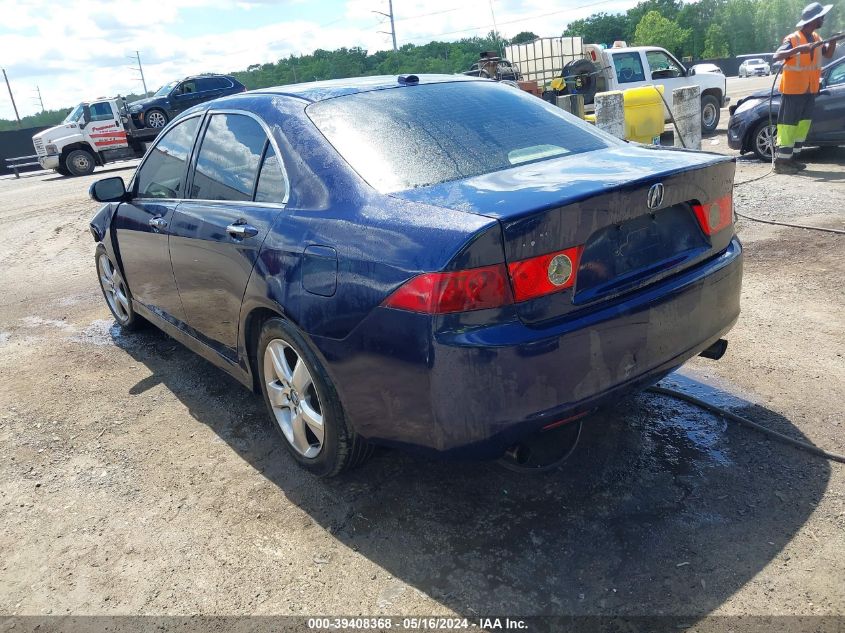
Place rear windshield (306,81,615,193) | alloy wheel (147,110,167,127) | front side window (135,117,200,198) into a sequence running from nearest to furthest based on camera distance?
rear windshield (306,81,615,193) → front side window (135,117,200,198) → alloy wheel (147,110,167,127)

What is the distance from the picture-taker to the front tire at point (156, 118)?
2323cm

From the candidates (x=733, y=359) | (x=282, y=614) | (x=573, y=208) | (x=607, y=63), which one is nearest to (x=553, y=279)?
(x=573, y=208)

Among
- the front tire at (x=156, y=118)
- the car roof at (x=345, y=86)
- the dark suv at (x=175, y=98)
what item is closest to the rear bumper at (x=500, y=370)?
the car roof at (x=345, y=86)

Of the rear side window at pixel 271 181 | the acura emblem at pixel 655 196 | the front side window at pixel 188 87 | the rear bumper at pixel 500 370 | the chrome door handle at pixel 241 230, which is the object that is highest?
the front side window at pixel 188 87

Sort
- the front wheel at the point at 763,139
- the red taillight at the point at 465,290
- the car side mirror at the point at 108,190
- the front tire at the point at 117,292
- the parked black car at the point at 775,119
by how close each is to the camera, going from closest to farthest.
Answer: the red taillight at the point at 465,290
the car side mirror at the point at 108,190
the front tire at the point at 117,292
the parked black car at the point at 775,119
the front wheel at the point at 763,139

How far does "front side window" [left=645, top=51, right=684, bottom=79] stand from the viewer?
51.9 ft

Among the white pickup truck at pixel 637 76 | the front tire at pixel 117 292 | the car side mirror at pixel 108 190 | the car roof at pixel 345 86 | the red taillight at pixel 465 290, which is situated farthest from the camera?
the white pickup truck at pixel 637 76

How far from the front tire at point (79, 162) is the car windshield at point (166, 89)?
314 centimetres

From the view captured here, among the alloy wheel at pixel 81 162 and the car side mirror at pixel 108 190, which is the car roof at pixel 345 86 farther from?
the alloy wheel at pixel 81 162

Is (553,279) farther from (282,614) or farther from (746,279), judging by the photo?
(746,279)

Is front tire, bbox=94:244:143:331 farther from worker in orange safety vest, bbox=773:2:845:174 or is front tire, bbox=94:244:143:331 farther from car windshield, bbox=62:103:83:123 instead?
car windshield, bbox=62:103:83:123

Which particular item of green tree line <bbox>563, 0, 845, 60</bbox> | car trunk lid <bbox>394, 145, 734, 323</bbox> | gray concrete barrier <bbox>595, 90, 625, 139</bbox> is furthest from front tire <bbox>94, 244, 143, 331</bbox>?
green tree line <bbox>563, 0, 845, 60</bbox>

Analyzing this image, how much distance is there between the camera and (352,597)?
2436mm

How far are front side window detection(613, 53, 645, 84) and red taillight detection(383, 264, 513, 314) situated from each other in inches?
605
